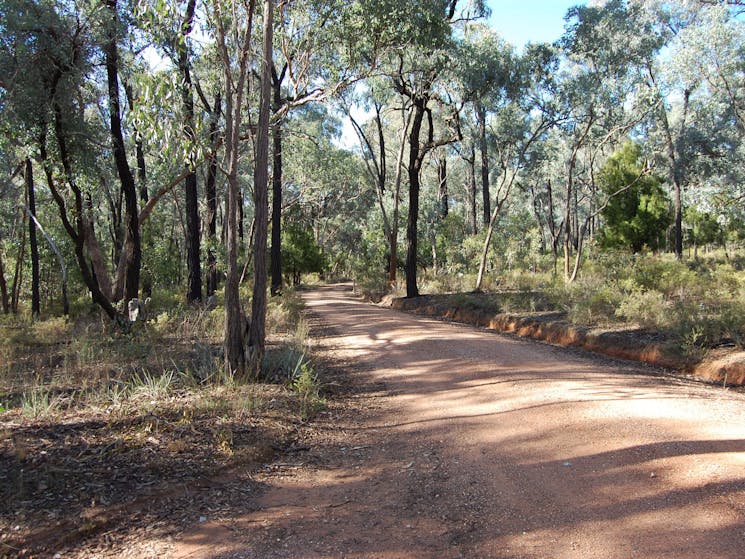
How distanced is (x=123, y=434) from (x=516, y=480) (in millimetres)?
3707

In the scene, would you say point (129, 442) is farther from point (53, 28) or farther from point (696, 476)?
point (53, 28)

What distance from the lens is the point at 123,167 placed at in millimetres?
13031

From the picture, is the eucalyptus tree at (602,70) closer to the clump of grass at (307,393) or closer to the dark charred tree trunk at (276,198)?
the dark charred tree trunk at (276,198)

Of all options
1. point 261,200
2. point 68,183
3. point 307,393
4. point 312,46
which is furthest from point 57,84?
point 307,393

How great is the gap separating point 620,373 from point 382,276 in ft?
66.7

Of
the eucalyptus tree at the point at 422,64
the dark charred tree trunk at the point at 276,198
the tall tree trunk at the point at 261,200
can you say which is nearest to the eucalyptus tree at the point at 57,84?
the tall tree trunk at the point at 261,200

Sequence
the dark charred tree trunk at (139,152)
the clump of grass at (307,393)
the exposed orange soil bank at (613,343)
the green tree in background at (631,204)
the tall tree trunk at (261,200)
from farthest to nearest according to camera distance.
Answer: the green tree in background at (631,204)
the exposed orange soil bank at (613,343)
the dark charred tree trunk at (139,152)
the tall tree trunk at (261,200)
the clump of grass at (307,393)

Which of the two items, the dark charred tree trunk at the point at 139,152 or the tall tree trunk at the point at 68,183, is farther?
the tall tree trunk at the point at 68,183

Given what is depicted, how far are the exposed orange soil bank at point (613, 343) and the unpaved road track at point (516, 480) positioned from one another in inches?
48.6

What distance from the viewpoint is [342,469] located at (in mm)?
4828

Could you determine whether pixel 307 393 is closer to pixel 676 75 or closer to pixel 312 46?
pixel 312 46

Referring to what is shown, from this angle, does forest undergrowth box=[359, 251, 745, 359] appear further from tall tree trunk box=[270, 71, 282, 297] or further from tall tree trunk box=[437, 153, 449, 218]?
tall tree trunk box=[437, 153, 449, 218]

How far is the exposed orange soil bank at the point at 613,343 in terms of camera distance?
8185 mm

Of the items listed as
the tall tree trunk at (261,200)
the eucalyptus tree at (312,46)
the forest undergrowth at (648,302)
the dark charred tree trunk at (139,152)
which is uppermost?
the eucalyptus tree at (312,46)
